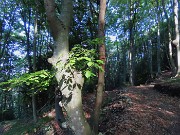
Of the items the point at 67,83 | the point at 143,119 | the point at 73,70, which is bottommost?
the point at 143,119

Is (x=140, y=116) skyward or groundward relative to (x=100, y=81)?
groundward

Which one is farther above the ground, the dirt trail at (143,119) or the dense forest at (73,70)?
the dense forest at (73,70)

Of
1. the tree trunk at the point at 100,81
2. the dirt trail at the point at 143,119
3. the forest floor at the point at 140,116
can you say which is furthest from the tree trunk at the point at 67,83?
the dirt trail at the point at 143,119

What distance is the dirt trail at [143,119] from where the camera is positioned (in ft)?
15.8

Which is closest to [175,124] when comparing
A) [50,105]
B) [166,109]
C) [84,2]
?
[166,109]

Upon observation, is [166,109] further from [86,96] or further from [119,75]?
[119,75]

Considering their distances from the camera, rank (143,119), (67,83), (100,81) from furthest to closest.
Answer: (143,119) < (100,81) < (67,83)

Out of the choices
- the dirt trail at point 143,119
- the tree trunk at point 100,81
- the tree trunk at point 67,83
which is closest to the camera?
the tree trunk at point 67,83

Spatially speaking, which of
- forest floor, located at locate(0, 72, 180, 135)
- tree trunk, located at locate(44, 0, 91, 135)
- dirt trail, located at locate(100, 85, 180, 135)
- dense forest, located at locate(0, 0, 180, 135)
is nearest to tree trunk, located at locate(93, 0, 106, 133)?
dense forest, located at locate(0, 0, 180, 135)

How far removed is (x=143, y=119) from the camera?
17.4 feet

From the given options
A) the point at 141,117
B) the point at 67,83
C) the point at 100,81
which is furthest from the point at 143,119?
the point at 67,83

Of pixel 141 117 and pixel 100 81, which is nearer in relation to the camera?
pixel 100 81

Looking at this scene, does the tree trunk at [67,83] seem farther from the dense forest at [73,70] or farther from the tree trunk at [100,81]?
the tree trunk at [100,81]

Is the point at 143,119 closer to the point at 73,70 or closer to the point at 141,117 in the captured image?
the point at 141,117
